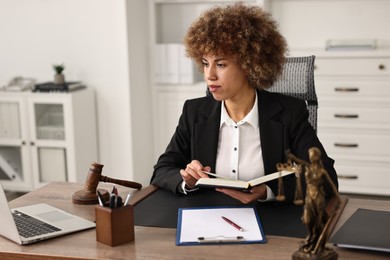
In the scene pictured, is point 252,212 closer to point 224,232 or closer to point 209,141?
point 224,232

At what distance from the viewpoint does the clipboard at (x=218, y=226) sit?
5.58 feet

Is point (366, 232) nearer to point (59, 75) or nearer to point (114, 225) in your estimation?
point (114, 225)

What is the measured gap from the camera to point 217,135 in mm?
2268

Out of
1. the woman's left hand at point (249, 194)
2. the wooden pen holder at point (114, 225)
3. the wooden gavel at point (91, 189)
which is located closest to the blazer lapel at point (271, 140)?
the woman's left hand at point (249, 194)

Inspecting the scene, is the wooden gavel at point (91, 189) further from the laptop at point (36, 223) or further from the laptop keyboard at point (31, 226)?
the laptop keyboard at point (31, 226)

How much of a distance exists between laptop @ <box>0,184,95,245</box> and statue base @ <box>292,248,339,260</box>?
65 centimetres

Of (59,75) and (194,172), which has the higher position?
(59,75)

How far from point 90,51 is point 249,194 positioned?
276cm

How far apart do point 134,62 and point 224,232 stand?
277 centimetres

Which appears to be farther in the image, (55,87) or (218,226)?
(55,87)

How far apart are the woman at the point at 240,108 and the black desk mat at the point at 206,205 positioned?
6cm

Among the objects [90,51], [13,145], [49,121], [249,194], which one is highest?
[90,51]

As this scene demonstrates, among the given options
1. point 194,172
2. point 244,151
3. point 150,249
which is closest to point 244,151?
point 244,151

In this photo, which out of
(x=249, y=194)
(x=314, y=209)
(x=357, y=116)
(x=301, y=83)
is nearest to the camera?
(x=314, y=209)
